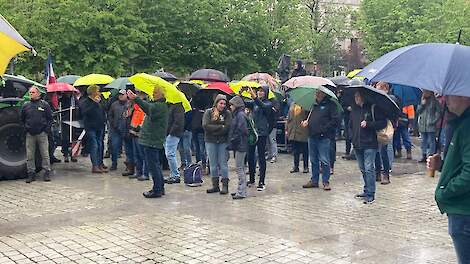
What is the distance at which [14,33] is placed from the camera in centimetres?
641

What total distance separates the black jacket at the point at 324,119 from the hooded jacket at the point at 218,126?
1.46 m

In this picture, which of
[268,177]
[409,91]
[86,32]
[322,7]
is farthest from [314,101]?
[322,7]

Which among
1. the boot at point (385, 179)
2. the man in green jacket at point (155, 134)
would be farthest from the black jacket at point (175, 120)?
the boot at point (385, 179)

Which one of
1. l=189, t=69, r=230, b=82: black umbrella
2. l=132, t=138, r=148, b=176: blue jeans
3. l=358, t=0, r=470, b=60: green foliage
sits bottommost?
l=132, t=138, r=148, b=176: blue jeans

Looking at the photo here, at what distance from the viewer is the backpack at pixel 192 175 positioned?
35.2 feet

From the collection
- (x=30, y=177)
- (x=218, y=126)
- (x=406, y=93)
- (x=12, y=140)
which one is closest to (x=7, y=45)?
(x=218, y=126)

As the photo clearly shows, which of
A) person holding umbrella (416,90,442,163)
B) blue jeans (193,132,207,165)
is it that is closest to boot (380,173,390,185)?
person holding umbrella (416,90,442,163)

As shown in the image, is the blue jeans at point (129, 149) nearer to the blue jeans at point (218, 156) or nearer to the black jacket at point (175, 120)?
the black jacket at point (175, 120)

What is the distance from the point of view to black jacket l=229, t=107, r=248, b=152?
377 inches

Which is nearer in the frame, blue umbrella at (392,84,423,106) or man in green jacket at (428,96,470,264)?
man in green jacket at (428,96,470,264)

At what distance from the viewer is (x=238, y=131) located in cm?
958

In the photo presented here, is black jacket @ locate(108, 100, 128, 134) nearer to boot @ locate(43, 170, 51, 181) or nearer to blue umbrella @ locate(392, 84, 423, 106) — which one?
boot @ locate(43, 170, 51, 181)

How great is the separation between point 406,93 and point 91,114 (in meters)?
6.38

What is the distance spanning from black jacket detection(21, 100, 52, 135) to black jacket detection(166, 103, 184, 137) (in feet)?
7.03
